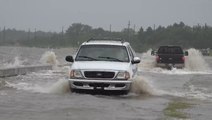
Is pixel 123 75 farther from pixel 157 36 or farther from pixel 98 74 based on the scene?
pixel 157 36

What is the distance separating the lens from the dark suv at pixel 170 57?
36.8 meters

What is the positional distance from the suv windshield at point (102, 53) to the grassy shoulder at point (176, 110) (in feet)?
8.10

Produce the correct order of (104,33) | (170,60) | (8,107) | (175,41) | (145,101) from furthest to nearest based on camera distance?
(175,41)
(104,33)
(170,60)
(145,101)
(8,107)

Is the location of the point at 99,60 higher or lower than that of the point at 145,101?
higher

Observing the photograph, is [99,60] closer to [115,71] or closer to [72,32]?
[115,71]

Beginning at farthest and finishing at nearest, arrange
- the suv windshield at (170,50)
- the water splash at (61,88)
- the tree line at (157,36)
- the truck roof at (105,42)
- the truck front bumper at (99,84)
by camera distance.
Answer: the tree line at (157,36)
the suv windshield at (170,50)
the truck roof at (105,42)
the water splash at (61,88)
the truck front bumper at (99,84)

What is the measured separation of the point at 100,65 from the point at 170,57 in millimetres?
21627

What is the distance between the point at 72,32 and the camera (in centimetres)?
12988

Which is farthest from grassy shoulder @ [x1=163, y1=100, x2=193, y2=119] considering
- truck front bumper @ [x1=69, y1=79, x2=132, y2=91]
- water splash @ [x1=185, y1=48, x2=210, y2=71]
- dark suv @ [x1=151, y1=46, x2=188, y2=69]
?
water splash @ [x1=185, y1=48, x2=210, y2=71]

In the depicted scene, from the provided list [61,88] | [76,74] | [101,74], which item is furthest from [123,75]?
[61,88]

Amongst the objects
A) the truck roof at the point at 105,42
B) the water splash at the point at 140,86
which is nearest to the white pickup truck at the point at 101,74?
the water splash at the point at 140,86

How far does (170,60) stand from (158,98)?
68.7ft

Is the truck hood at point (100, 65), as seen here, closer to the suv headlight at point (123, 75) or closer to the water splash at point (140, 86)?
the suv headlight at point (123, 75)

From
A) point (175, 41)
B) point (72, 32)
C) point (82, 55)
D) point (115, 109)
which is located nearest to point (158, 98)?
point (82, 55)
